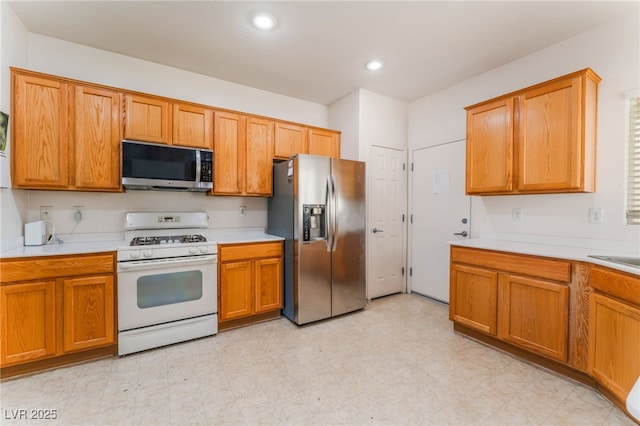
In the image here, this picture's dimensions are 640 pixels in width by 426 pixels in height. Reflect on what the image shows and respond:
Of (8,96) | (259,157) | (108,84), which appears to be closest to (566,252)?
(259,157)

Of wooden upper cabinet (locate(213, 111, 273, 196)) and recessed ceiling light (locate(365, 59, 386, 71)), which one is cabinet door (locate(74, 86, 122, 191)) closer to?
wooden upper cabinet (locate(213, 111, 273, 196))

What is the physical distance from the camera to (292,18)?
2270 mm

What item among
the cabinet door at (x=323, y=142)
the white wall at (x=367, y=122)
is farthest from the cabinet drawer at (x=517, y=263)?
the cabinet door at (x=323, y=142)

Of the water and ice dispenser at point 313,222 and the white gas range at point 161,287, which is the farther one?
the water and ice dispenser at point 313,222

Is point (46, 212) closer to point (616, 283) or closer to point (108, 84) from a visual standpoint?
point (108, 84)

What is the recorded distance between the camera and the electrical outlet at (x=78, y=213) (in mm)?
2621

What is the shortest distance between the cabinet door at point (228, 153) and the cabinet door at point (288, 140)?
0.41m

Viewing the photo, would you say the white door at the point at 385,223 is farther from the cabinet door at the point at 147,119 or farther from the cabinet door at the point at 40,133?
the cabinet door at the point at 40,133

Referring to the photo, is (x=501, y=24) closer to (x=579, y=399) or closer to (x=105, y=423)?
(x=579, y=399)

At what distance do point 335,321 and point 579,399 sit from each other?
1.97 metres

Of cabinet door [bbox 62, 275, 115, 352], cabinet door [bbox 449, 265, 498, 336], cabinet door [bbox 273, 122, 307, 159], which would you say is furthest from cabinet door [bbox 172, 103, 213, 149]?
cabinet door [bbox 449, 265, 498, 336]

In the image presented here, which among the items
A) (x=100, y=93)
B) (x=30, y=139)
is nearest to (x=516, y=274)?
(x=100, y=93)

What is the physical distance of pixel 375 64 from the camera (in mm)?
2990

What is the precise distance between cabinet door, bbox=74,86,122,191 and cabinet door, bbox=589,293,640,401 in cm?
388
